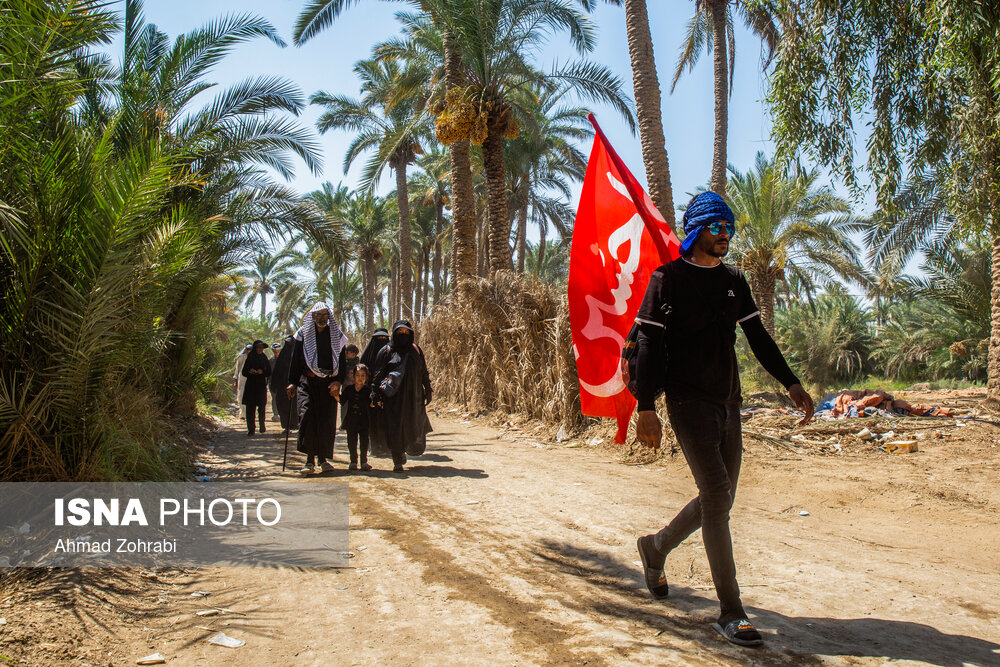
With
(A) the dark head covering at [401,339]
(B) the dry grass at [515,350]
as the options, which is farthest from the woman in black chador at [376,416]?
(B) the dry grass at [515,350]

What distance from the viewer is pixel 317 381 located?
812cm

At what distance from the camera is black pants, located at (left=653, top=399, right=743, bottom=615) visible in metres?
3.05

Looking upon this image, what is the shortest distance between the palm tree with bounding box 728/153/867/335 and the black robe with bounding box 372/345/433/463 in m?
14.5

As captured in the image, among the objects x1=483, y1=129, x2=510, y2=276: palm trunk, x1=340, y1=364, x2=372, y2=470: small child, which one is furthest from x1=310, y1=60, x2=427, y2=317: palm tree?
x1=340, y1=364, x2=372, y2=470: small child

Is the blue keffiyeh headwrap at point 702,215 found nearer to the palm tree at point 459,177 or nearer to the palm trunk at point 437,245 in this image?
the palm tree at point 459,177

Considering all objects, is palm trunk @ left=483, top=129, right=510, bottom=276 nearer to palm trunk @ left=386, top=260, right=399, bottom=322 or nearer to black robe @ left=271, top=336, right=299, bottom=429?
black robe @ left=271, top=336, right=299, bottom=429

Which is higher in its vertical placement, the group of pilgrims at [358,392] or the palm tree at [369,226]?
the palm tree at [369,226]

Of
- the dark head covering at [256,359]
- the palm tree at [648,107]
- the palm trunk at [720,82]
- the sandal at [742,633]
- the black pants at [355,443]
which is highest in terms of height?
the palm trunk at [720,82]

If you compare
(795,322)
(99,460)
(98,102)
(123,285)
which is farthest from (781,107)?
(795,322)

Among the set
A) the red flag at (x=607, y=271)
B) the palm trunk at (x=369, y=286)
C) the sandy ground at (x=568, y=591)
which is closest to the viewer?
the sandy ground at (x=568, y=591)

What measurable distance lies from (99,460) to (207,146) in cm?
744

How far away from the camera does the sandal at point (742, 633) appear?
291 cm

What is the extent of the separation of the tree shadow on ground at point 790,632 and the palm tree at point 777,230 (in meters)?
18.0

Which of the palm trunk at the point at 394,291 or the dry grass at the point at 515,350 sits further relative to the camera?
the palm trunk at the point at 394,291
